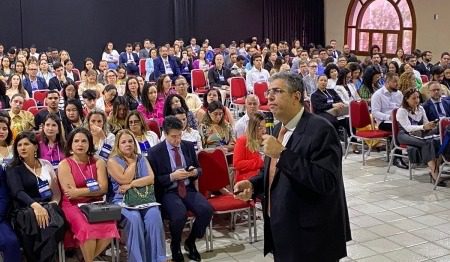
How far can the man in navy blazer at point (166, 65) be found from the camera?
12289mm

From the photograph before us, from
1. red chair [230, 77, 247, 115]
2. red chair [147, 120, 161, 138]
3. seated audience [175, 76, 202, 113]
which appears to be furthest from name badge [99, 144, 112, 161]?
red chair [230, 77, 247, 115]

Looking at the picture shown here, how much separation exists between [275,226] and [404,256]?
250 cm

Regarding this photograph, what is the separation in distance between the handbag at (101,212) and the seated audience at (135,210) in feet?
0.52

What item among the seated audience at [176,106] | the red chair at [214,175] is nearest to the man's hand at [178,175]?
the red chair at [214,175]

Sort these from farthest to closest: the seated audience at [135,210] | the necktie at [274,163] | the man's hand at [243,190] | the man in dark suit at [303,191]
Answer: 1. the seated audience at [135,210]
2. the man's hand at [243,190]
3. the necktie at [274,163]
4. the man in dark suit at [303,191]

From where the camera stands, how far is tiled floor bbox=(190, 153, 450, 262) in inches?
183

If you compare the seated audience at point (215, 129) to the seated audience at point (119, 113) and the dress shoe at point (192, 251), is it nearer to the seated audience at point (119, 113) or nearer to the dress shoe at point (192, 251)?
the seated audience at point (119, 113)

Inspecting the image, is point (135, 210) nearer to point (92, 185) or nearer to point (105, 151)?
point (92, 185)

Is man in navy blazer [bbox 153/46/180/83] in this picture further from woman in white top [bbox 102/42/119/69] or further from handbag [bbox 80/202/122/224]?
handbag [bbox 80/202/122/224]

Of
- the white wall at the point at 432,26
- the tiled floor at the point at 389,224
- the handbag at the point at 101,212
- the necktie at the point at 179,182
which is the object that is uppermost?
the white wall at the point at 432,26

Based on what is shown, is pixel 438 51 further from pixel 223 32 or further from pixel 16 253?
pixel 16 253

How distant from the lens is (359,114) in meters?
7.49

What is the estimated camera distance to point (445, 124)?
6.31 m

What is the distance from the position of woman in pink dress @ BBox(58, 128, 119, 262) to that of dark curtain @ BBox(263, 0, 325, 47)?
14.6m
